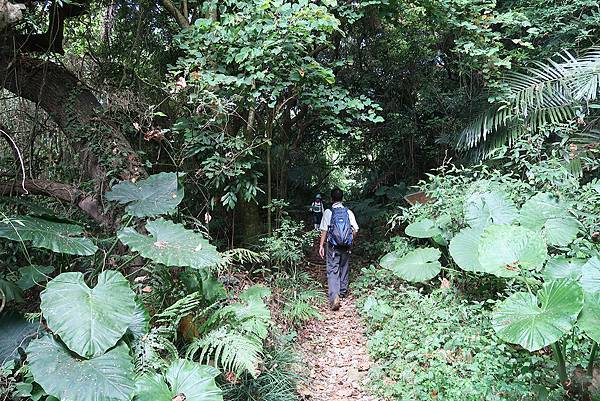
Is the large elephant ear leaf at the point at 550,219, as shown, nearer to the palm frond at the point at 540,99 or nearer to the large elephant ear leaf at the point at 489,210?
the large elephant ear leaf at the point at 489,210

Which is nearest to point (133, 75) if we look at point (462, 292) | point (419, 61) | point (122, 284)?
point (122, 284)

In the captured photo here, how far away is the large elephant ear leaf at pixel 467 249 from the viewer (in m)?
3.78

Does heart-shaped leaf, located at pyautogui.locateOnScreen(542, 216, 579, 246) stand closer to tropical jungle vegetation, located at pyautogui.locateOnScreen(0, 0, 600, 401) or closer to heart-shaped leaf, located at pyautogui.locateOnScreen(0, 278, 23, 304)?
tropical jungle vegetation, located at pyautogui.locateOnScreen(0, 0, 600, 401)

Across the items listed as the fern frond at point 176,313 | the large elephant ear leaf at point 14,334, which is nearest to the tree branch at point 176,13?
the fern frond at point 176,313

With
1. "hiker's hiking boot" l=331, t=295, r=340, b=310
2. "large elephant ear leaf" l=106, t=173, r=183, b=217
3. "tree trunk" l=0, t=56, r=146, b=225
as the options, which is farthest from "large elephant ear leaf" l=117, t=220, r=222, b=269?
"hiker's hiking boot" l=331, t=295, r=340, b=310

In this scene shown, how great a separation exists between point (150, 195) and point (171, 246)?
0.67 m

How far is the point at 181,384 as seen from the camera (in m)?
2.33

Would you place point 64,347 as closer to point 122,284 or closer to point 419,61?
point 122,284

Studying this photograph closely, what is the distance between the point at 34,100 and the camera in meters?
4.51

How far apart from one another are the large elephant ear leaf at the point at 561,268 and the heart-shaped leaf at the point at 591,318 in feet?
1.92

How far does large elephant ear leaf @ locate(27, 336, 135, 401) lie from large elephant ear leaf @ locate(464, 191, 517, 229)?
135 inches

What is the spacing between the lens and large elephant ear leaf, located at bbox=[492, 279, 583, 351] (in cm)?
229

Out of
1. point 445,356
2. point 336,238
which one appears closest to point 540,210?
point 445,356

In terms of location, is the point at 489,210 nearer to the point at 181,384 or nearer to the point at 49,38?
the point at 181,384
